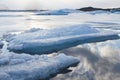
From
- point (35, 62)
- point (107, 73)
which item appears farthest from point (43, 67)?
point (107, 73)

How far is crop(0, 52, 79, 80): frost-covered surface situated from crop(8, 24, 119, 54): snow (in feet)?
5.54

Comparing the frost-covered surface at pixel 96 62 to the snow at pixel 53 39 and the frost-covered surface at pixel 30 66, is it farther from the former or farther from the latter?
the snow at pixel 53 39

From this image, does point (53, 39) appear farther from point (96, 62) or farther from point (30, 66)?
point (30, 66)

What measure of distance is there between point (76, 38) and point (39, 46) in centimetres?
165

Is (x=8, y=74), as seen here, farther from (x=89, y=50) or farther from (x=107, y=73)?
(x=89, y=50)

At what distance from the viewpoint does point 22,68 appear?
502 cm

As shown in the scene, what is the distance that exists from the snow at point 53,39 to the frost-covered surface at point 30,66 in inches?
66.5

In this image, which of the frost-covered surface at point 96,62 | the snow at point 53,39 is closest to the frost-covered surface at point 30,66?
the frost-covered surface at point 96,62

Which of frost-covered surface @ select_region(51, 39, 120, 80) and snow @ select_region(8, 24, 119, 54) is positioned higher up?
snow @ select_region(8, 24, 119, 54)

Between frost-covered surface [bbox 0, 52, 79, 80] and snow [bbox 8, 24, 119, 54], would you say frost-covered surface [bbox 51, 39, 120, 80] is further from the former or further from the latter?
snow [bbox 8, 24, 119, 54]

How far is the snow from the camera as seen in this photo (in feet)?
26.0

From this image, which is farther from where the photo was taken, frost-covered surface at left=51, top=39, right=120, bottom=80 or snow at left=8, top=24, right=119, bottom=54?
snow at left=8, top=24, right=119, bottom=54

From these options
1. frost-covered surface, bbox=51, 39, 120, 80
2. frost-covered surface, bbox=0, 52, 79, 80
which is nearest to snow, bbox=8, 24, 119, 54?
frost-covered surface, bbox=51, 39, 120, 80

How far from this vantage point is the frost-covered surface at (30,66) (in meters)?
4.73
